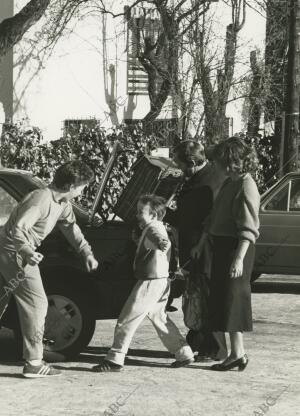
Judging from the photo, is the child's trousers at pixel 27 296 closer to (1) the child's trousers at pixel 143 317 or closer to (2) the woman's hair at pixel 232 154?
(1) the child's trousers at pixel 143 317

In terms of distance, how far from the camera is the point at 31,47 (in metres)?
22.8

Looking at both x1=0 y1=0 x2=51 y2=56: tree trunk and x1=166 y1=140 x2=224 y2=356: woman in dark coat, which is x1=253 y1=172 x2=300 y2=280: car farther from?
x1=0 y1=0 x2=51 y2=56: tree trunk

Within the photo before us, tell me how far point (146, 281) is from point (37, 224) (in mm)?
976

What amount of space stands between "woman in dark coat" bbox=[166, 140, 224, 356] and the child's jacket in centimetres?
33

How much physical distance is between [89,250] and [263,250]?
5.26 meters

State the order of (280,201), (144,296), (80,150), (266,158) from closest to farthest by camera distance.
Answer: (144,296) → (280,201) → (80,150) → (266,158)

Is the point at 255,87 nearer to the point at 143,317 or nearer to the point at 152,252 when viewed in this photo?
the point at 152,252

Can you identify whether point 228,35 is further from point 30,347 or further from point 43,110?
point 30,347

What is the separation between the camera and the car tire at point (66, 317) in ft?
26.7

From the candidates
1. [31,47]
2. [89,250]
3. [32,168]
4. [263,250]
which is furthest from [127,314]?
[31,47]

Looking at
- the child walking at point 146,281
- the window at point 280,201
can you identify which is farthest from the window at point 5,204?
the window at point 280,201

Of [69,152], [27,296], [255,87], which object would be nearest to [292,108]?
[69,152]

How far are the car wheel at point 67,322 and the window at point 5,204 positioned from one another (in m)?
0.74

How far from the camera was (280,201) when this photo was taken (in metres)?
13.0
